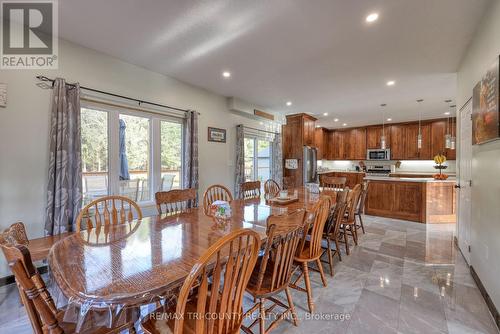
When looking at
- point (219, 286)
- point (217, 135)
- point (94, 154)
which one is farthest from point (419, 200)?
point (94, 154)

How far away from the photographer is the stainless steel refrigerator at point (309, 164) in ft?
19.4

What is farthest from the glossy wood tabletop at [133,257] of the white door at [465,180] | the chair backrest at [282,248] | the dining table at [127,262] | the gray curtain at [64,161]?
the white door at [465,180]

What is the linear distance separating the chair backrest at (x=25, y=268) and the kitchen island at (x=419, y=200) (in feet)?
17.9

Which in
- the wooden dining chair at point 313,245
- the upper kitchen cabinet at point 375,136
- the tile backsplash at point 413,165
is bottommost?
the wooden dining chair at point 313,245

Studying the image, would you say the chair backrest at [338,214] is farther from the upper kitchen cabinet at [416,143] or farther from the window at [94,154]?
the upper kitchen cabinet at [416,143]

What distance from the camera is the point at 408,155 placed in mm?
7129

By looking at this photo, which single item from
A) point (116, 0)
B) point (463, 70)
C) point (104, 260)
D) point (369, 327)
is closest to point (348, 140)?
point (463, 70)

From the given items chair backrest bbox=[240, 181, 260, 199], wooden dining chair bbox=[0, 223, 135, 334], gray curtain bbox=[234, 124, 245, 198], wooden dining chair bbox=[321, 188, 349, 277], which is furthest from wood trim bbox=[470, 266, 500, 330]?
gray curtain bbox=[234, 124, 245, 198]

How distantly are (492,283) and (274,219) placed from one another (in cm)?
207

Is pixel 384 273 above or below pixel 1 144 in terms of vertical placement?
below

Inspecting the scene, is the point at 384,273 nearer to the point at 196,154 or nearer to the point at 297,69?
the point at 297,69

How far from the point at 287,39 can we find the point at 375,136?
21.3ft

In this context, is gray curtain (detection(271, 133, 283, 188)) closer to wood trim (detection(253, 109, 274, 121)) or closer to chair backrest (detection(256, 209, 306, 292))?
wood trim (detection(253, 109, 274, 121))

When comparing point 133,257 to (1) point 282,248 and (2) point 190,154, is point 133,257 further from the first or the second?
(2) point 190,154
